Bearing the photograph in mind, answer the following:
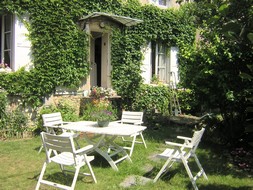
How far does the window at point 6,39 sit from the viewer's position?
8922 mm

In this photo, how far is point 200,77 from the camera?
6.80m

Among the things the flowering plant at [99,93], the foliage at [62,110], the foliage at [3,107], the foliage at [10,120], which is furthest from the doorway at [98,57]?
the foliage at [3,107]

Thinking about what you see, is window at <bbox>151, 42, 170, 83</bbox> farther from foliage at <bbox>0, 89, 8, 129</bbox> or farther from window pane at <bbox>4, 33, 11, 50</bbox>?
foliage at <bbox>0, 89, 8, 129</bbox>

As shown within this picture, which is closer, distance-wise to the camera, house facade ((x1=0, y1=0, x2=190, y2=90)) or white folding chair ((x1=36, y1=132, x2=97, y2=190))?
white folding chair ((x1=36, y1=132, x2=97, y2=190))

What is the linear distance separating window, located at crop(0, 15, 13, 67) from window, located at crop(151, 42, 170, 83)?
19.2ft

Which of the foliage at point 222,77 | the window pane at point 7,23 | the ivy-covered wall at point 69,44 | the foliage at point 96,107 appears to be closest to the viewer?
the foliage at point 222,77

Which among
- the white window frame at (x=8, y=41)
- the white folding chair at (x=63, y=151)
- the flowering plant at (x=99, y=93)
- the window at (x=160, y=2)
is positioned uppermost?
the window at (x=160, y=2)

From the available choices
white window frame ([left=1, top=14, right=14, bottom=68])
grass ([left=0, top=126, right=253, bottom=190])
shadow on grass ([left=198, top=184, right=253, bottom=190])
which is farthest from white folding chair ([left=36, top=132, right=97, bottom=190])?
white window frame ([left=1, top=14, right=14, bottom=68])

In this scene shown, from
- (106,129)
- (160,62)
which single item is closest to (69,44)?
(106,129)

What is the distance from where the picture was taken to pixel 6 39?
9031 millimetres

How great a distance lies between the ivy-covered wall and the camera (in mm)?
8703

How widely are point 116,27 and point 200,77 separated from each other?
16.9 feet

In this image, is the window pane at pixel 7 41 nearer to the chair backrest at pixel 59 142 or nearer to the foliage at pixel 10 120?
the foliage at pixel 10 120

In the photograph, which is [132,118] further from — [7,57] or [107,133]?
[7,57]
